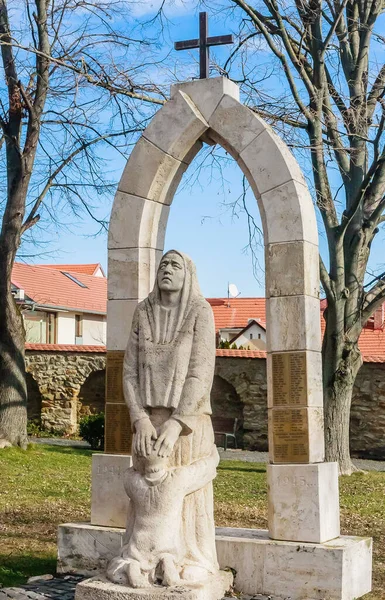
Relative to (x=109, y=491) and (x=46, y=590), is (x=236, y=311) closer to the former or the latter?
(x=109, y=491)

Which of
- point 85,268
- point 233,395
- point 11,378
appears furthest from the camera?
point 85,268

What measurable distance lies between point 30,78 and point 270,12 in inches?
179

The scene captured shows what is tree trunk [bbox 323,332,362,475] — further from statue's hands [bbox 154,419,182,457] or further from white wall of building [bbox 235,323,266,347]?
white wall of building [bbox 235,323,266,347]

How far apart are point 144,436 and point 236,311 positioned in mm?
30048

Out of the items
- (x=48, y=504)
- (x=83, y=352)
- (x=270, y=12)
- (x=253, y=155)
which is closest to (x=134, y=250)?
(x=253, y=155)

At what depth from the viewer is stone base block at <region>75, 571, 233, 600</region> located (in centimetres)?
567

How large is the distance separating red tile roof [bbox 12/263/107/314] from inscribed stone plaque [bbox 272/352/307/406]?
26.2 meters

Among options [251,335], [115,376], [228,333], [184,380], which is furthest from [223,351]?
[184,380]

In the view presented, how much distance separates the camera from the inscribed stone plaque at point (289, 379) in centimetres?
700

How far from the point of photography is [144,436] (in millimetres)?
6223

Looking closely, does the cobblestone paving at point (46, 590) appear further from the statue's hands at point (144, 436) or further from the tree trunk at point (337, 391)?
the tree trunk at point (337, 391)

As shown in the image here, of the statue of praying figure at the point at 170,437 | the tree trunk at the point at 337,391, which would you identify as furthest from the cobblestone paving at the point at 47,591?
the tree trunk at the point at 337,391

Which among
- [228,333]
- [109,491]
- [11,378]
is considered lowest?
[109,491]

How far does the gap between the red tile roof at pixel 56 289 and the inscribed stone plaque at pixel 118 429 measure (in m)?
25.4
